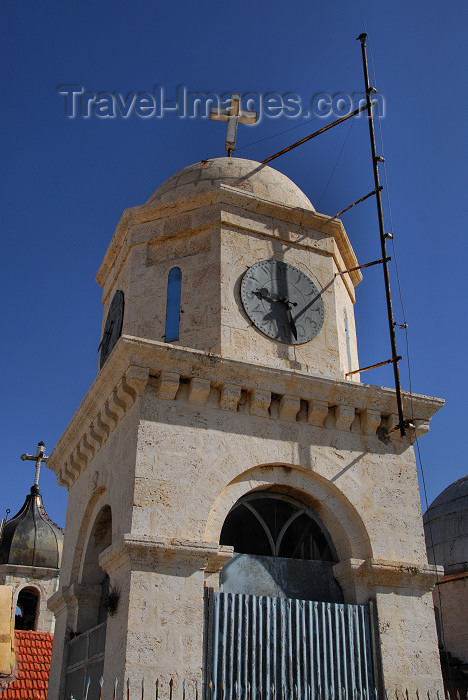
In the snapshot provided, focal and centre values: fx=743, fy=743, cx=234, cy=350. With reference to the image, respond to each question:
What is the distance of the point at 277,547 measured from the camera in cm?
1024

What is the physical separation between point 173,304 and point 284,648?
5.12 metres

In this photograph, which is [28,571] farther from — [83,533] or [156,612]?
[156,612]

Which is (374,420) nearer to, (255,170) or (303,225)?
(303,225)

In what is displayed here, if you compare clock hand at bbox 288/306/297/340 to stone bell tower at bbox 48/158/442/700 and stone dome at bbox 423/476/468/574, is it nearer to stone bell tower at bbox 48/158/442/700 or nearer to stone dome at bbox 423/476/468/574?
stone bell tower at bbox 48/158/442/700

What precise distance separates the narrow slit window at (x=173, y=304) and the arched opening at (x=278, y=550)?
2.65 meters

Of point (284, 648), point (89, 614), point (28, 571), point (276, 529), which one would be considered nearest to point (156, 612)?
point (284, 648)

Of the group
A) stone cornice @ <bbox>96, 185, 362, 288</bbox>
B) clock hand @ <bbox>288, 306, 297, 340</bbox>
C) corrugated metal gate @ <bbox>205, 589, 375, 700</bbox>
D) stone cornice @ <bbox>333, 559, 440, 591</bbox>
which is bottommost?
corrugated metal gate @ <bbox>205, 589, 375, 700</bbox>

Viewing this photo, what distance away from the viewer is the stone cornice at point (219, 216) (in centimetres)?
1182

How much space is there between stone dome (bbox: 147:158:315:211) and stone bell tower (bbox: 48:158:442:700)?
0.08 meters

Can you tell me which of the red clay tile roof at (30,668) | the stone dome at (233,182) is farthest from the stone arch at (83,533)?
the red clay tile roof at (30,668)

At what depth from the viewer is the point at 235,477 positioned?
9719 mm

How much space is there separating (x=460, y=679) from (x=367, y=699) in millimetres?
12802

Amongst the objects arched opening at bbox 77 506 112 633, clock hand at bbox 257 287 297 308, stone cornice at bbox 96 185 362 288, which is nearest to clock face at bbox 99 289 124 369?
stone cornice at bbox 96 185 362 288

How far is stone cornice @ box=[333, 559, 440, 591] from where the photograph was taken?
977 cm
